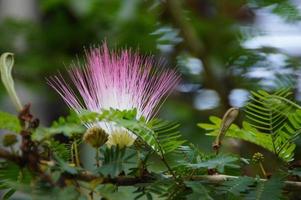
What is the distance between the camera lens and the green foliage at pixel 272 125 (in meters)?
0.83

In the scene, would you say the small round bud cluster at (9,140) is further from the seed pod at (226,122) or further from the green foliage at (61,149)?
the seed pod at (226,122)

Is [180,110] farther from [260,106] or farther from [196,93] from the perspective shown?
[260,106]

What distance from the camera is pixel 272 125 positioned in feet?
2.76

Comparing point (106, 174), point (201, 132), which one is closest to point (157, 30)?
point (201, 132)

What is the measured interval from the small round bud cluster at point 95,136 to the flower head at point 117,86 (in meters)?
0.05

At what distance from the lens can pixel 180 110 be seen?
1928 mm

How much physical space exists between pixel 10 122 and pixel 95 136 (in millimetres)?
92

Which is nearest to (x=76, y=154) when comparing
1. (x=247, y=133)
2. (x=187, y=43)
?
(x=247, y=133)

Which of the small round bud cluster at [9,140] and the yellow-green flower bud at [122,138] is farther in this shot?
the yellow-green flower bud at [122,138]

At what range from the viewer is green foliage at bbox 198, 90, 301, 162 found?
0.83m

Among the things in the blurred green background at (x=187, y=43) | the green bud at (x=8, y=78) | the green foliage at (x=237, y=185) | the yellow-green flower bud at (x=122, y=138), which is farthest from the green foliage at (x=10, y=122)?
the blurred green background at (x=187, y=43)

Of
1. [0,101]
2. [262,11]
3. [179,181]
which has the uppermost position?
[262,11]

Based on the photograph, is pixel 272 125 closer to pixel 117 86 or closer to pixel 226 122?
pixel 226 122

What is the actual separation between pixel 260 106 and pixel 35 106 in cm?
171
